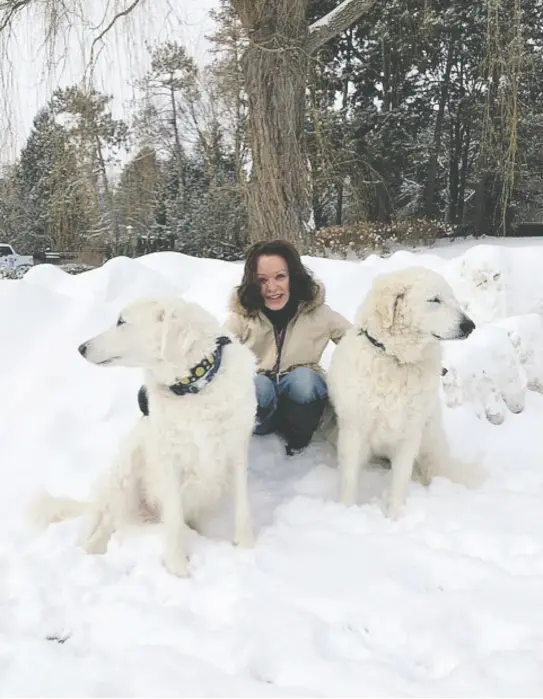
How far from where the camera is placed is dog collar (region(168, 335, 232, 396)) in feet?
6.60

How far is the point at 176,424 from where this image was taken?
2.02 meters

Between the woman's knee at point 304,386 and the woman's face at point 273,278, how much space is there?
36cm

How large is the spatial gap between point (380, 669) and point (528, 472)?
160 cm

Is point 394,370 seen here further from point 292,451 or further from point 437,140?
point 437,140

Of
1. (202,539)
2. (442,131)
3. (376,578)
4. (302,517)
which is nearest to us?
(376,578)

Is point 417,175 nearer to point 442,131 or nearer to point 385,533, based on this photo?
point 442,131

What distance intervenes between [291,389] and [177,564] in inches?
38.3

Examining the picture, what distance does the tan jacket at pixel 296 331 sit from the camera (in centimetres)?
271

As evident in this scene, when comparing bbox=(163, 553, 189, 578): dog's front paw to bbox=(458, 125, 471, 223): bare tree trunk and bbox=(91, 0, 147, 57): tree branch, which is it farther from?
bbox=(458, 125, 471, 223): bare tree trunk

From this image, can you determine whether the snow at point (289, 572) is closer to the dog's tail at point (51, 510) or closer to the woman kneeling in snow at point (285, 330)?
the dog's tail at point (51, 510)

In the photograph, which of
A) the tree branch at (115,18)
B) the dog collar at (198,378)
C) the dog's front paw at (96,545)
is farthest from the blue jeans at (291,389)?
the tree branch at (115,18)

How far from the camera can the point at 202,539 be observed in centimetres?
218

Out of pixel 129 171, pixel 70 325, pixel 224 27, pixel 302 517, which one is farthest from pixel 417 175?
pixel 302 517

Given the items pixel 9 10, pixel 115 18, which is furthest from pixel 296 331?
pixel 9 10
